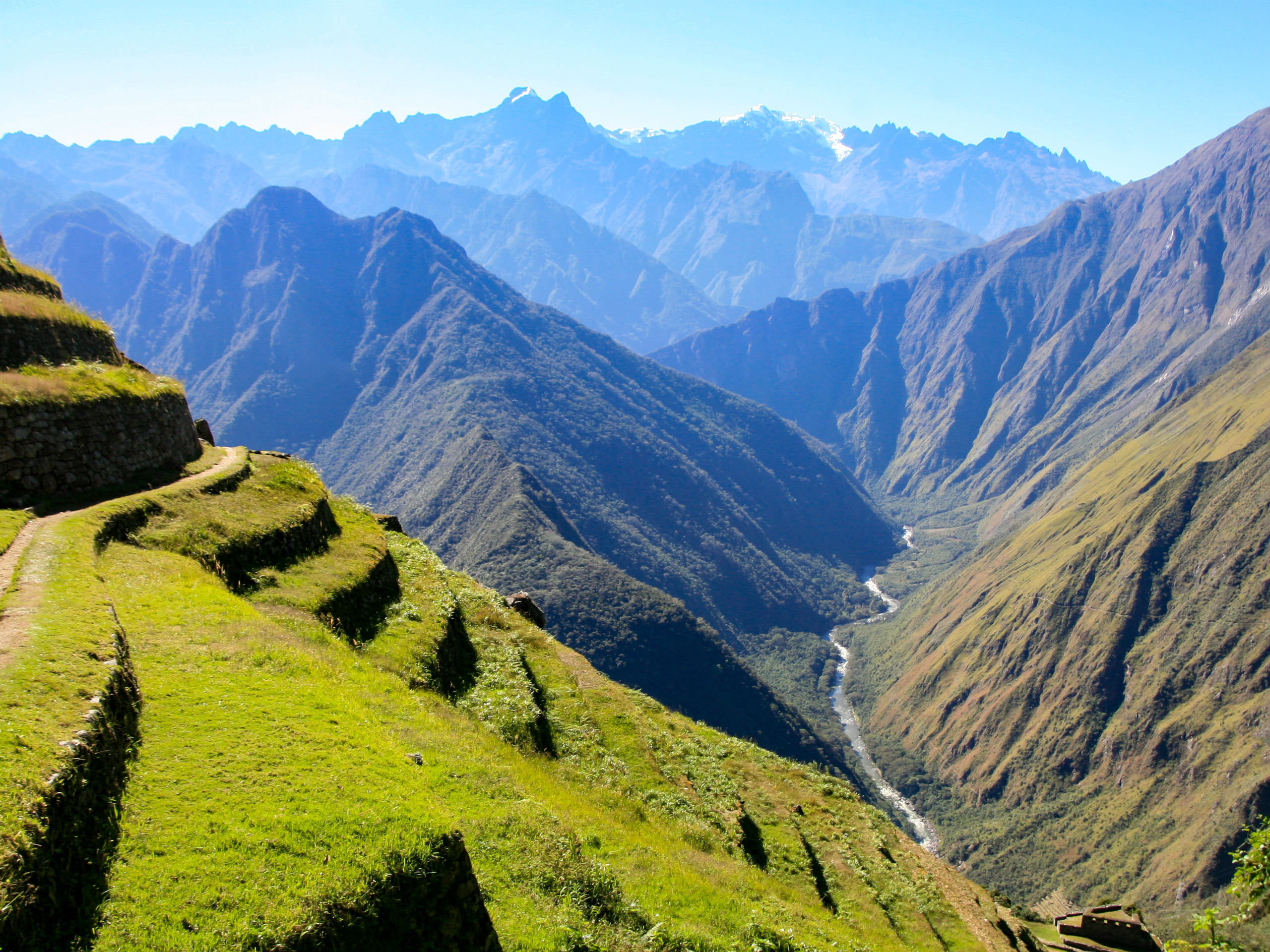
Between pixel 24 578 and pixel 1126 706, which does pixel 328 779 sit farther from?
pixel 1126 706

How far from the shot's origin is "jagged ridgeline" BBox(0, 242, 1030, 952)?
8852mm

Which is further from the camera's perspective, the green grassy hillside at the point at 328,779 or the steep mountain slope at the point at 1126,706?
the steep mountain slope at the point at 1126,706

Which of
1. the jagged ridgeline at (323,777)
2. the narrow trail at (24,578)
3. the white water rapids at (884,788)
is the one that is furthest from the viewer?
the white water rapids at (884,788)

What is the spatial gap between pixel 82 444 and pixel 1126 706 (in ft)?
645

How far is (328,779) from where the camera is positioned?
11445mm

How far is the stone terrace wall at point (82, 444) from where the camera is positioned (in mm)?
19203

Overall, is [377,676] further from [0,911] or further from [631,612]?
[631,612]

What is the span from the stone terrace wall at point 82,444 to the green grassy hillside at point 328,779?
1.90 metres

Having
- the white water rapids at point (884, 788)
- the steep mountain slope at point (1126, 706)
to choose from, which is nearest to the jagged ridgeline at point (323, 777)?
the steep mountain slope at point (1126, 706)

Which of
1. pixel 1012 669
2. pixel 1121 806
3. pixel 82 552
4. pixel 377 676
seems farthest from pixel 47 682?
pixel 1012 669

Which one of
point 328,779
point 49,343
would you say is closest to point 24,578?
point 328,779

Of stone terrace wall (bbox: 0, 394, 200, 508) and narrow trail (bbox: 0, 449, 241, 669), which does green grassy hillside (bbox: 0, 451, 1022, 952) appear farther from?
stone terrace wall (bbox: 0, 394, 200, 508)

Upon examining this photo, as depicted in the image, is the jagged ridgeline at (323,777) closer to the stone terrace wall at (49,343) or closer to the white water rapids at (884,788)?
the stone terrace wall at (49,343)

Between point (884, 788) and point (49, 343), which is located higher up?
point (49, 343)
